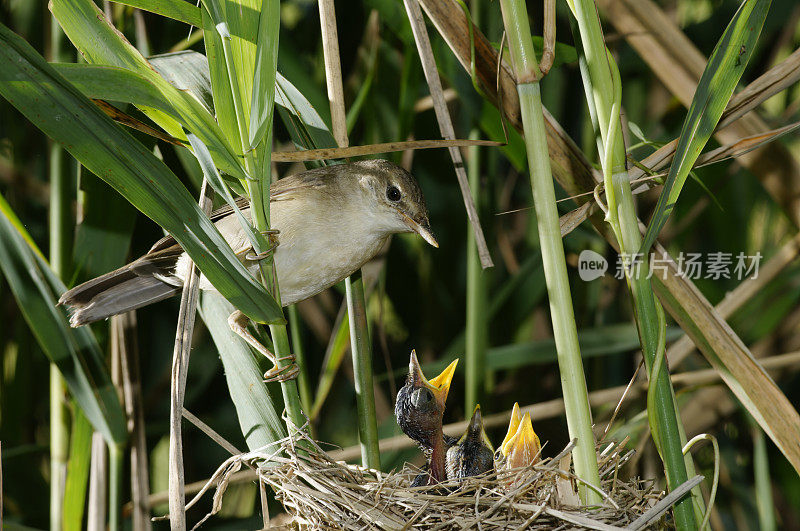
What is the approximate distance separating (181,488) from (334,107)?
65 centimetres

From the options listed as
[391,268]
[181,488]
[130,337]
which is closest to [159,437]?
[130,337]

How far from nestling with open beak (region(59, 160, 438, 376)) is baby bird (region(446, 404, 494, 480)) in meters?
0.36

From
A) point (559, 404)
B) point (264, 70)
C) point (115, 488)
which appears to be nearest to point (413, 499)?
point (264, 70)

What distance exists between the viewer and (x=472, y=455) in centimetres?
119

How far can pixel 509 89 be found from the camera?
3.50 feet

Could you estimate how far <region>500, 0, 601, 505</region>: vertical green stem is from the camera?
0.89 metres

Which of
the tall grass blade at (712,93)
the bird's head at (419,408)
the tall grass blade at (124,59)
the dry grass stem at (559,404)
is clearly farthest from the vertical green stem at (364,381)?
the dry grass stem at (559,404)

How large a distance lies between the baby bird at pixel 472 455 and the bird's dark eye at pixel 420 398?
9 cm

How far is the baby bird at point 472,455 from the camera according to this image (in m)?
1.18

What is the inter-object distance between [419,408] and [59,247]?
2.72ft

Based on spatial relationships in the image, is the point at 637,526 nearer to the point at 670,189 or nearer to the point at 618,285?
the point at 670,189

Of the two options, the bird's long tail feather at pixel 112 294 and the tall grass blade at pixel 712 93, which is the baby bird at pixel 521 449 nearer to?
the tall grass blade at pixel 712 93

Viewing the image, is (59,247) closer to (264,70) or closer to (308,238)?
(308,238)

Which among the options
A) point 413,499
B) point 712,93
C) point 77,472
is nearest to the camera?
point 712,93
